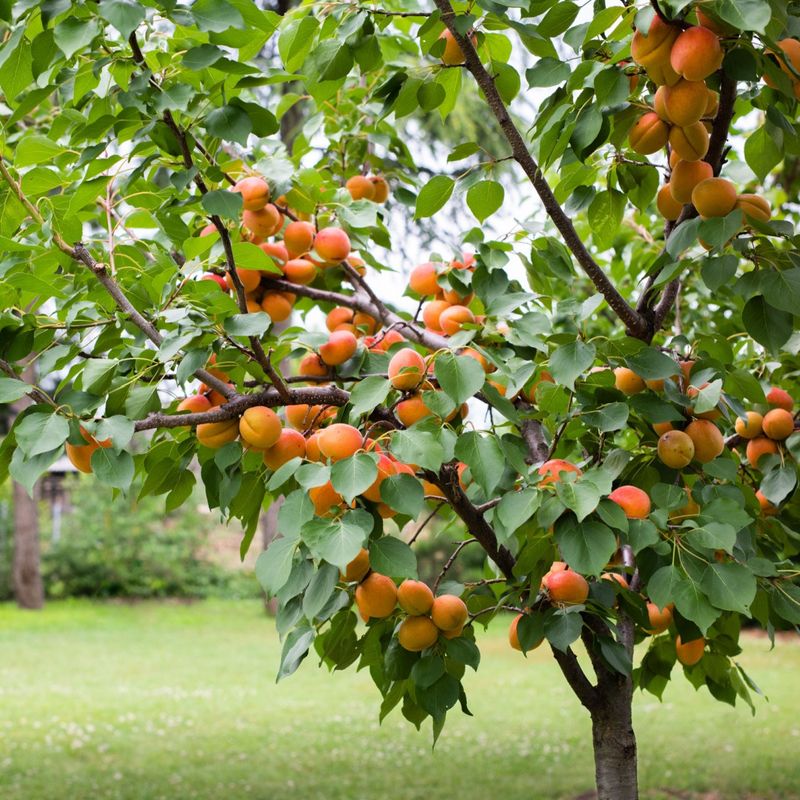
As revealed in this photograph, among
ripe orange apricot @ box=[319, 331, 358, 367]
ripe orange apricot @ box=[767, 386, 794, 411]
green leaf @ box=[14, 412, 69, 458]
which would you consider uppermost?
ripe orange apricot @ box=[319, 331, 358, 367]

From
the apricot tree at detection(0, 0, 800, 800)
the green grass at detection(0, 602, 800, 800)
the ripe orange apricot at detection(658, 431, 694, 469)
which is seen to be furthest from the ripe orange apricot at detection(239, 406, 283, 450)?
the green grass at detection(0, 602, 800, 800)

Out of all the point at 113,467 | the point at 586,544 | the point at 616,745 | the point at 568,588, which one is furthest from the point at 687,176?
the point at 616,745

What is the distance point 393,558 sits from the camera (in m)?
1.17

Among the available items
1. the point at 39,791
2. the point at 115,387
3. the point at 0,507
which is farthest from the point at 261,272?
the point at 0,507

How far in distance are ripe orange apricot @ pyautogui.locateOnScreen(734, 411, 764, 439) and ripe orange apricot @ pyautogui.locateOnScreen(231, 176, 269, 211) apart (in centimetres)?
94

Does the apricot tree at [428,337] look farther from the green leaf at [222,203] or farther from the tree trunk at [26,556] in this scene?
the tree trunk at [26,556]

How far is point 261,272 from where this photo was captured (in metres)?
1.73

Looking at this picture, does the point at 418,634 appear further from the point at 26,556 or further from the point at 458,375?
the point at 26,556

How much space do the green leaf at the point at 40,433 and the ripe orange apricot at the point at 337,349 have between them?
0.52m

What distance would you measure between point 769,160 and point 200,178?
2.76 feet

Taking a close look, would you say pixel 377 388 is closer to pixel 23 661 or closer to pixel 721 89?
pixel 721 89

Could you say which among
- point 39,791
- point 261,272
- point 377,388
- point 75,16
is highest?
point 75,16

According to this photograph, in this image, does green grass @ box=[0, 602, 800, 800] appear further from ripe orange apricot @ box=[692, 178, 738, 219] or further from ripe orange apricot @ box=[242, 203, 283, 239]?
ripe orange apricot @ box=[692, 178, 738, 219]

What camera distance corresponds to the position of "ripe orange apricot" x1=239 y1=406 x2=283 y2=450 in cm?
133
